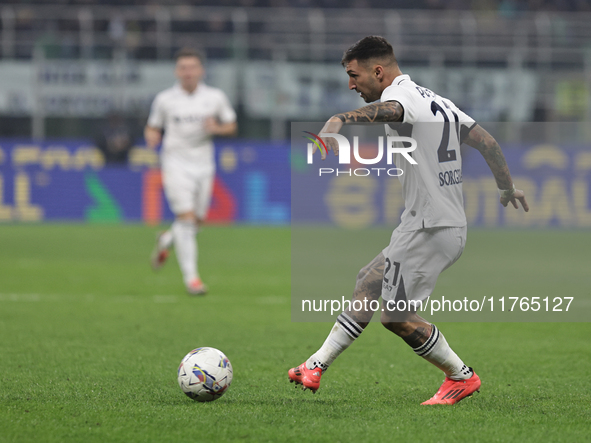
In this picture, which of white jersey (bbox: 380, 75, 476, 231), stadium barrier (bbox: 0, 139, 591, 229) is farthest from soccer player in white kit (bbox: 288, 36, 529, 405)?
stadium barrier (bbox: 0, 139, 591, 229)

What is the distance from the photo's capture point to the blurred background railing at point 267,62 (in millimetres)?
17797

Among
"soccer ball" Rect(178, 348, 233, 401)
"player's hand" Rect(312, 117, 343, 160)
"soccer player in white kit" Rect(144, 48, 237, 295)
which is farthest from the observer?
"soccer player in white kit" Rect(144, 48, 237, 295)

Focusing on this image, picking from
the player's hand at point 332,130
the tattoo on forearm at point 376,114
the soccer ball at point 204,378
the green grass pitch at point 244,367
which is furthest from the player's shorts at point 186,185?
the player's hand at point 332,130

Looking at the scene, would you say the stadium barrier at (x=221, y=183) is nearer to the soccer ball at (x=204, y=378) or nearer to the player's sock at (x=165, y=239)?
the player's sock at (x=165, y=239)

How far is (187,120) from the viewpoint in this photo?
353 inches

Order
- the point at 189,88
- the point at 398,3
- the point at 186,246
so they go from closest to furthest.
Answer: the point at 186,246 < the point at 189,88 < the point at 398,3

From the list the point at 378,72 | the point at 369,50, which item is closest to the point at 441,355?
the point at 378,72

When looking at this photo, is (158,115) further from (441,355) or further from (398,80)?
(441,355)

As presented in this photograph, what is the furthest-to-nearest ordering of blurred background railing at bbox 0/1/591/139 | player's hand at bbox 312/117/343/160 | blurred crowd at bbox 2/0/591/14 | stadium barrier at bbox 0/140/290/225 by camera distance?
blurred crowd at bbox 2/0/591/14 → blurred background railing at bbox 0/1/591/139 → stadium barrier at bbox 0/140/290/225 → player's hand at bbox 312/117/343/160

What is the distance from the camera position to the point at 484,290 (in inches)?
324

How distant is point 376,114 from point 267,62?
14.9 metres

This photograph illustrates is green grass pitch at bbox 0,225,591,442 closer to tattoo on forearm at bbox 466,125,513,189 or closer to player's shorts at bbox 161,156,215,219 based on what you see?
player's shorts at bbox 161,156,215,219

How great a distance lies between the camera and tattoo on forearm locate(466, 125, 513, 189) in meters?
4.11

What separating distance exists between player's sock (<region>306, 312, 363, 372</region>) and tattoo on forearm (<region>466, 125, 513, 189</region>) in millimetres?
1060
